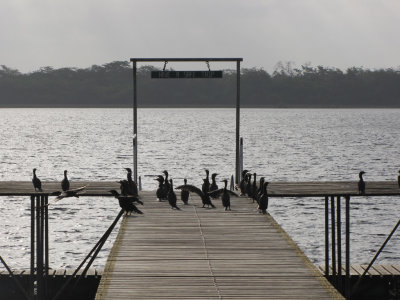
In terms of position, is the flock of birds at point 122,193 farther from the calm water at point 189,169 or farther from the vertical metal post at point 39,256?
the calm water at point 189,169

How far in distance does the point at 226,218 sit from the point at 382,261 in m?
20.6

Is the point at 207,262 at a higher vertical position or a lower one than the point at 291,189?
lower

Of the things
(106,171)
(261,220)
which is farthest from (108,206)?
(261,220)

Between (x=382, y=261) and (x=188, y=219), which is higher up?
(x=188, y=219)

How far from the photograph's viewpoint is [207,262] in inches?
691

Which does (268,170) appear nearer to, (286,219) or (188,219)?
(286,219)

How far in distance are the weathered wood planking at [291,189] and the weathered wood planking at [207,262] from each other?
2.30 meters

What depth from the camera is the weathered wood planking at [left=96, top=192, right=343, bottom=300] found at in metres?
15.4

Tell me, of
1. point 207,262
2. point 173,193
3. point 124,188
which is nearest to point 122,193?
point 124,188

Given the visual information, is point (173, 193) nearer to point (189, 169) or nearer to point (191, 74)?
point (191, 74)

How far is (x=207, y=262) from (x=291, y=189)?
900cm

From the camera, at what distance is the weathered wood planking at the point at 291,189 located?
80.7ft

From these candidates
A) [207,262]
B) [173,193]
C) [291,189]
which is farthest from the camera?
[291,189]

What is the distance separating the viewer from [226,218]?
22.7 metres
